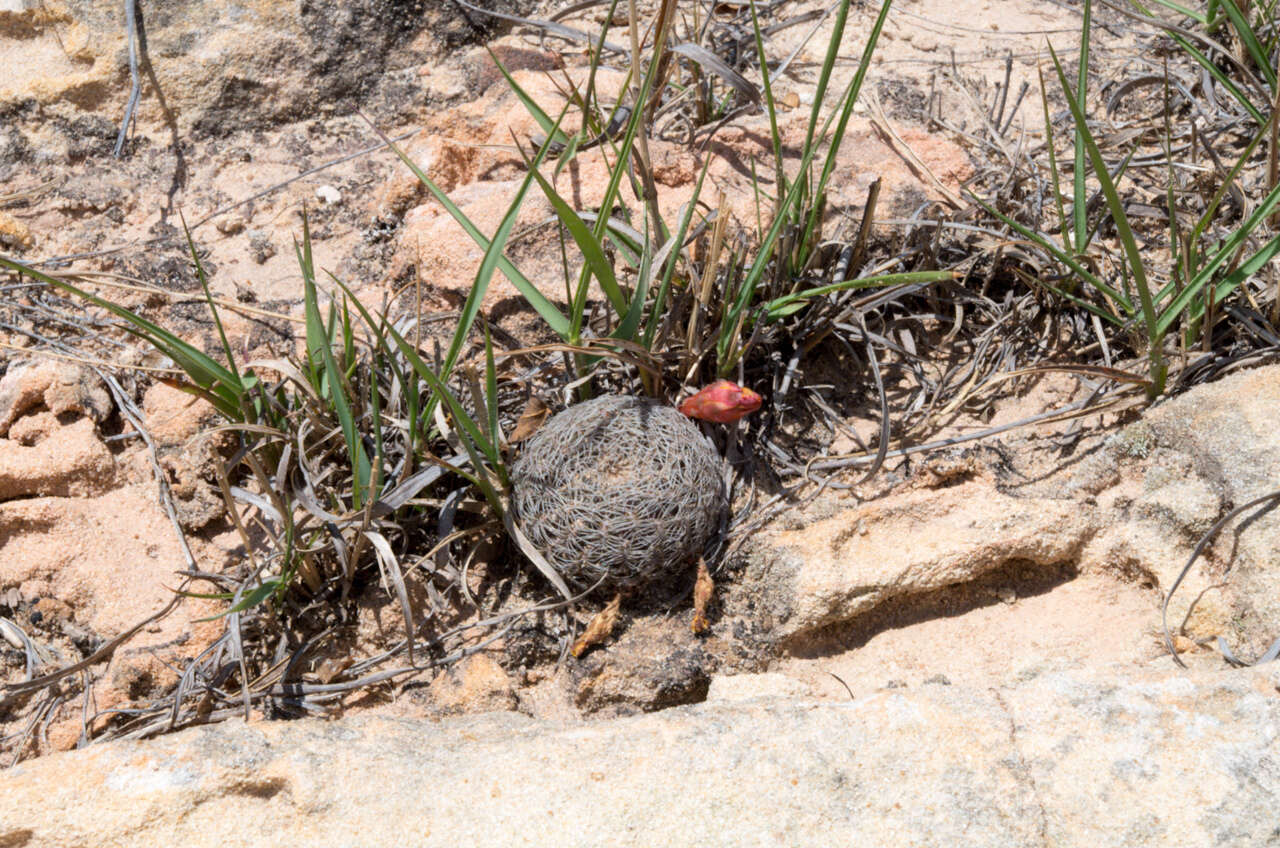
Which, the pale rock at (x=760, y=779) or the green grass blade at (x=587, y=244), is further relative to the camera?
the green grass blade at (x=587, y=244)

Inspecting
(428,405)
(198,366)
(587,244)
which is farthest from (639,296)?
(198,366)

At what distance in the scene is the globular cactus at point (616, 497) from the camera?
2010mm

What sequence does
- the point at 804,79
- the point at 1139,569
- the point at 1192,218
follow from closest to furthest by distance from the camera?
the point at 1139,569
the point at 1192,218
the point at 804,79

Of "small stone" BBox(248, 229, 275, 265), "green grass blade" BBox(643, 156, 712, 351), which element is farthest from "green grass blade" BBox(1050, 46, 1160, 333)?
"small stone" BBox(248, 229, 275, 265)

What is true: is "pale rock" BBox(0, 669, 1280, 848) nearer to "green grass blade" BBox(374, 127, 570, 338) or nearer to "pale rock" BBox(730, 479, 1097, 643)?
"pale rock" BBox(730, 479, 1097, 643)

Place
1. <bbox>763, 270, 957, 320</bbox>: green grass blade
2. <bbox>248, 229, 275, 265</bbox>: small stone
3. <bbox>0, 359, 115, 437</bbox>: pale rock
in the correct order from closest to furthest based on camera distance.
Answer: <bbox>763, 270, 957, 320</bbox>: green grass blade → <bbox>0, 359, 115, 437</bbox>: pale rock → <bbox>248, 229, 275, 265</bbox>: small stone

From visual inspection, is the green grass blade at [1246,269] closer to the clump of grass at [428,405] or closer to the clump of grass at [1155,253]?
the clump of grass at [1155,253]

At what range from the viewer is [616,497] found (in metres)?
2.02

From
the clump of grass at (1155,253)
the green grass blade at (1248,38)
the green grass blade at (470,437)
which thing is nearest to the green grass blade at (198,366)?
the green grass blade at (470,437)

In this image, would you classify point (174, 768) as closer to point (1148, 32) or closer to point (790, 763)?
point (790, 763)

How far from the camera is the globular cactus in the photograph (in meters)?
2.01

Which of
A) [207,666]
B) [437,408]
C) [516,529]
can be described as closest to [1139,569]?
[516,529]

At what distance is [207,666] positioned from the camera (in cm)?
207

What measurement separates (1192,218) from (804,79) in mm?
1201
